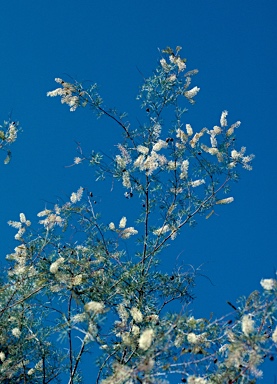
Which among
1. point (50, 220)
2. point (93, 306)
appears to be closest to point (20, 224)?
point (50, 220)

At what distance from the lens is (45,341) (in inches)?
234

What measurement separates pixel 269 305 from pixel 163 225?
2.45m

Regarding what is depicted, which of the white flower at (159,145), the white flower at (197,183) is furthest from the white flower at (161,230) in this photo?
the white flower at (159,145)

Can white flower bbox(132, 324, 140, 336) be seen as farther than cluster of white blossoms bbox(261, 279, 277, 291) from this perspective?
Yes

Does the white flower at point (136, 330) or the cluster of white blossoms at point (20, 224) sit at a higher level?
the cluster of white blossoms at point (20, 224)

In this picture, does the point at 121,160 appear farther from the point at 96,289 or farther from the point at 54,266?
the point at 54,266

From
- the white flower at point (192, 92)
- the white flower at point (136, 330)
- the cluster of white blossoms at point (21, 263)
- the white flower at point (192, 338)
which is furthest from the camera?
the white flower at point (192, 92)

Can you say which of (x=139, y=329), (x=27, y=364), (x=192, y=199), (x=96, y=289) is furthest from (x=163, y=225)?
(x=27, y=364)

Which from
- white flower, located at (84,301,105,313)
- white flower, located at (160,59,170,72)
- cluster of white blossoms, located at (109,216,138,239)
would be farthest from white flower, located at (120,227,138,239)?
white flower, located at (84,301,105,313)

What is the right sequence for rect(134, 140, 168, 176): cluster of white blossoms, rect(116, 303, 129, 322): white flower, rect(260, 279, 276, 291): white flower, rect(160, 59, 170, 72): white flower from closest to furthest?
1. rect(260, 279, 276, 291): white flower
2. rect(116, 303, 129, 322): white flower
3. rect(134, 140, 168, 176): cluster of white blossoms
4. rect(160, 59, 170, 72): white flower

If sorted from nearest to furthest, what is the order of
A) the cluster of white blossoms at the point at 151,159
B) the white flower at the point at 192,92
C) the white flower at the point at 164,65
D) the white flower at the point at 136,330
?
1. the white flower at the point at 136,330
2. the cluster of white blossoms at the point at 151,159
3. the white flower at the point at 192,92
4. the white flower at the point at 164,65

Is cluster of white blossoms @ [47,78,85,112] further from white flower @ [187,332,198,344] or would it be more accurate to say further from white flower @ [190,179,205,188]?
white flower @ [187,332,198,344]

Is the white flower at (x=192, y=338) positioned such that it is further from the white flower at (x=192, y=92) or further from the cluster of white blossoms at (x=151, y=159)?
the white flower at (x=192, y=92)

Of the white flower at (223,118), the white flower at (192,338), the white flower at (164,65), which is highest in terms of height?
the white flower at (164,65)
